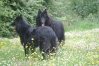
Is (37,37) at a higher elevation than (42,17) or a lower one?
lower

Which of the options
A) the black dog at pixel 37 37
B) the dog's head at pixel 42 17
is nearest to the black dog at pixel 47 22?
the dog's head at pixel 42 17

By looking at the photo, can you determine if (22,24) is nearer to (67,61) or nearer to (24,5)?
(67,61)

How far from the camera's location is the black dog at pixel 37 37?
8719mm

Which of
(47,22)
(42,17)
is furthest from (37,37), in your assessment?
(47,22)

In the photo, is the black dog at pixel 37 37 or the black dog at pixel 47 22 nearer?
the black dog at pixel 37 37

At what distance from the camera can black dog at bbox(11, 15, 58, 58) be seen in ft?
28.6

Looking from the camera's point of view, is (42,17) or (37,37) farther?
(42,17)

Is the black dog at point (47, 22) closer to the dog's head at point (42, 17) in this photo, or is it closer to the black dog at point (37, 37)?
the dog's head at point (42, 17)

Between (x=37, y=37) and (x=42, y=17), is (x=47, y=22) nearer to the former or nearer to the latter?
(x=42, y=17)

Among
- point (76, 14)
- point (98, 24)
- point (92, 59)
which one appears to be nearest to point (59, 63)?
point (92, 59)

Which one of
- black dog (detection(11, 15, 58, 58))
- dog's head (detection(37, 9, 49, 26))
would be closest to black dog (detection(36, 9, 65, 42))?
dog's head (detection(37, 9, 49, 26))

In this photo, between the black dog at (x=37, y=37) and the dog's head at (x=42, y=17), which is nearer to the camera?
the black dog at (x=37, y=37)

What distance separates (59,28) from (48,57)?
368 centimetres

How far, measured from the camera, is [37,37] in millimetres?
8828
